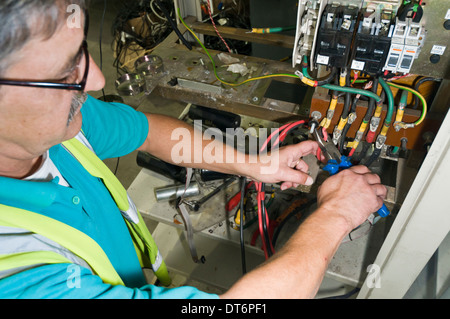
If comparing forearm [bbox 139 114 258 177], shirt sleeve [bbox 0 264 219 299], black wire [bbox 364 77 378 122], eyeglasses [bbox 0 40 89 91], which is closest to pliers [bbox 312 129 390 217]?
black wire [bbox 364 77 378 122]

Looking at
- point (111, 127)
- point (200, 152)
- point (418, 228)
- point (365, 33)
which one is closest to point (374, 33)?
point (365, 33)

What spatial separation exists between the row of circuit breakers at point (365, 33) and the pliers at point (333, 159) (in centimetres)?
22

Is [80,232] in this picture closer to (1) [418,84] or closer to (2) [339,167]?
(2) [339,167]

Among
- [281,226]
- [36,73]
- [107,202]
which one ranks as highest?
[36,73]

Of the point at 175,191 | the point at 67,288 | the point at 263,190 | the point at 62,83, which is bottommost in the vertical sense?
the point at 175,191

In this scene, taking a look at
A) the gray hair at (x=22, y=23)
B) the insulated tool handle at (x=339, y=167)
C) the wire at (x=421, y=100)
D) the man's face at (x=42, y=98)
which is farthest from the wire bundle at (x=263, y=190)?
the gray hair at (x=22, y=23)

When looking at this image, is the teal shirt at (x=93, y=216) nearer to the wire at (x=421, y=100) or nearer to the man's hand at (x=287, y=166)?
the man's hand at (x=287, y=166)

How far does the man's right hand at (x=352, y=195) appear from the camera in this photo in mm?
860

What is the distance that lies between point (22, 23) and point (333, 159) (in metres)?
0.77

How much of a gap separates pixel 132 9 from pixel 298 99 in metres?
2.64

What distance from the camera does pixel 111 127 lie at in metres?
1.00
